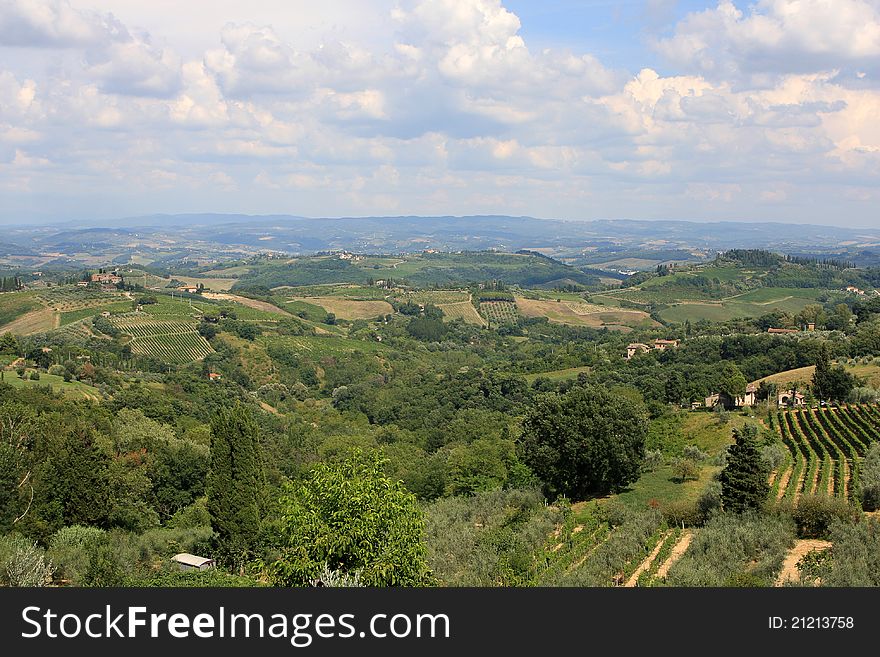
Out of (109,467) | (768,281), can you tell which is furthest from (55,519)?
(768,281)

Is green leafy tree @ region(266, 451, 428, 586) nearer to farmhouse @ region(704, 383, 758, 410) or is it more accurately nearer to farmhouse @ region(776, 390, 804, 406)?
farmhouse @ region(776, 390, 804, 406)

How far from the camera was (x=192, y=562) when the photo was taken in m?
27.4

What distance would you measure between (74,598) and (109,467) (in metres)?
27.0

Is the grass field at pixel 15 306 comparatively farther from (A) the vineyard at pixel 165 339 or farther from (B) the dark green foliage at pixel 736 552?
(B) the dark green foliage at pixel 736 552

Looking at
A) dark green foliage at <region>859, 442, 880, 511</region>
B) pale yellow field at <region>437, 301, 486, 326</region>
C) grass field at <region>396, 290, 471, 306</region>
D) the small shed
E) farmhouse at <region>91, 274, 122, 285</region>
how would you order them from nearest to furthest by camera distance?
1. dark green foliage at <region>859, 442, 880, 511</region>
2. the small shed
3. farmhouse at <region>91, 274, 122, 285</region>
4. pale yellow field at <region>437, 301, 486, 326</region>
5. grass field at <region>396, 290, 471, 306</region>

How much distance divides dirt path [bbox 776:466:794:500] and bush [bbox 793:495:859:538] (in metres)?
5.27

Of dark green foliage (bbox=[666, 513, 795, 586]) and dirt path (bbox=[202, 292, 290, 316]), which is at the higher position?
dark green foliage (bbox=[666, 513, 795, 586])

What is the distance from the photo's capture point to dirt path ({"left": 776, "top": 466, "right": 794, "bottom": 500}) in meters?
28.5

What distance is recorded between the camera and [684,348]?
91.3m

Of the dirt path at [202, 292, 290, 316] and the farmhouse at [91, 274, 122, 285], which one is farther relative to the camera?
the farmhouse at [91, 274, 122, 285]

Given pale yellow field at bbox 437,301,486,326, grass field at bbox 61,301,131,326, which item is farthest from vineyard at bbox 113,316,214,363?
pale yellow field at bbox 437,301,486,326

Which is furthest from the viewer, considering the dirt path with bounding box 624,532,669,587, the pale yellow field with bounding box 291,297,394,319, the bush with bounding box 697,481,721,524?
the pale yellow field with bounding box 291,297,394,319

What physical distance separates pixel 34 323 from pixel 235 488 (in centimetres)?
9852

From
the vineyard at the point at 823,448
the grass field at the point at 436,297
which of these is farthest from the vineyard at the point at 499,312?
the vineyard at the point at 823,448
